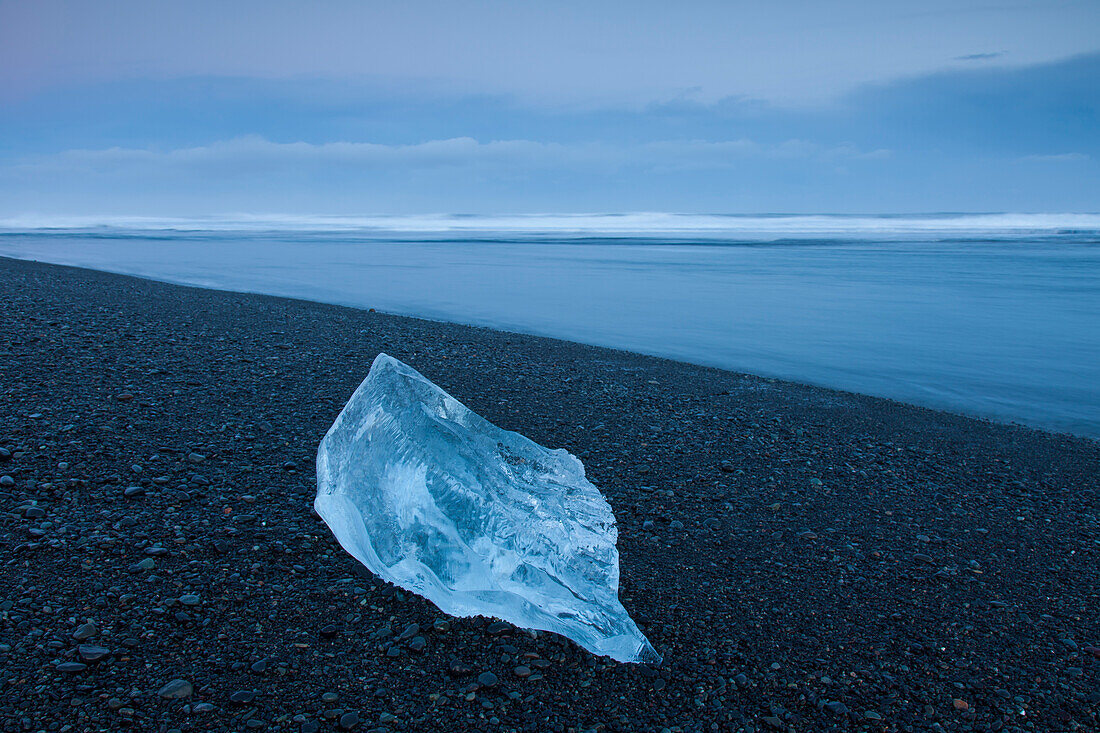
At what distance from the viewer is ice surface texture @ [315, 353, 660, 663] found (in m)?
2.70

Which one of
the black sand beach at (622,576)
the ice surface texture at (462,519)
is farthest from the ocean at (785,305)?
the ice surface texture at (462,519)

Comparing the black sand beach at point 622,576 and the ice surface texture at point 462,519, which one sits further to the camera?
the ice surface texture at point 462,519

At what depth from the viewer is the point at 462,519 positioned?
2.88 meters

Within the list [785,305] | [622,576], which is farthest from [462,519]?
[785,305]

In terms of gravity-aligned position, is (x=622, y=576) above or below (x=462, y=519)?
below

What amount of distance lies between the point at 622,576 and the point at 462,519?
849mm

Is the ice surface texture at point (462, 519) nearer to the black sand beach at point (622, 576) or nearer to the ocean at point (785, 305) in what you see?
the black sand beach at point (622, 576)

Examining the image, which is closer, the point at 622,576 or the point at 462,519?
the point at 462,519

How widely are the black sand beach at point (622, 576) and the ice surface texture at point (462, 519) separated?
128 mm

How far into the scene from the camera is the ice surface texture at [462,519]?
106 inches

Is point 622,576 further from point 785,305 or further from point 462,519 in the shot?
point 785,305

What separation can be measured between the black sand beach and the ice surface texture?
0.13 meters

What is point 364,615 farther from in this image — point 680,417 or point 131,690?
point 680,417

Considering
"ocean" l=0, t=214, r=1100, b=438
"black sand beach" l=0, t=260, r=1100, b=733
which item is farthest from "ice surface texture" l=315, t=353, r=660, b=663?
"ocean" l=0, t=214, r=1100, b=438
